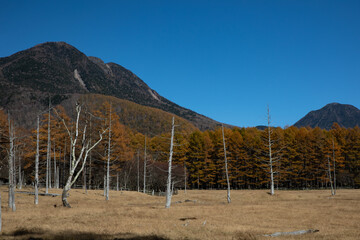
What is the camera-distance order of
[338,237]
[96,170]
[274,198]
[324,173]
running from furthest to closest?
[324,173], [96,170], [274,198], [338,237]

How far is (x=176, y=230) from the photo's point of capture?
1380 cm

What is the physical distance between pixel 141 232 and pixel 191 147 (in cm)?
6137

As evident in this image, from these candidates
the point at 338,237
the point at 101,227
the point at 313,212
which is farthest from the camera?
the point at 313,212

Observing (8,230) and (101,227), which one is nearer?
(8,230)

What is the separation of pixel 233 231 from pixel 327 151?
54.8 m

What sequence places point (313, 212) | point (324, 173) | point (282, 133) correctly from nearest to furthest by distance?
point (313, 212) < point (324, 173) < point (282, 133)

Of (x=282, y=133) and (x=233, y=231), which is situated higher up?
(x=282, y=133)

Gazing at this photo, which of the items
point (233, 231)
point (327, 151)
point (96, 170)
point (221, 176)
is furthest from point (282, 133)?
point (233, 231)

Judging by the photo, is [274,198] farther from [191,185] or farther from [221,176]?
[191,185]

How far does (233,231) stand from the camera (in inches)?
527

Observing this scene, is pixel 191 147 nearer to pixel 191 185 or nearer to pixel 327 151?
pixel 191 185

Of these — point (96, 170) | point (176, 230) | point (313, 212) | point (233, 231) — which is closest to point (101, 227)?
point (176, 230)

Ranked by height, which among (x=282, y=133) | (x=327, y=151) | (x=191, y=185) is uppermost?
(x=282, y=133)

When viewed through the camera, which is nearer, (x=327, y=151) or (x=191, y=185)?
(x=327, y=151)
